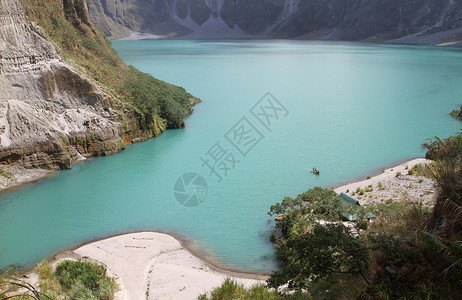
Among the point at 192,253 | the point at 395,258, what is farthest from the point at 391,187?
the point at 395,258

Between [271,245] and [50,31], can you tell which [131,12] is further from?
[271,245]

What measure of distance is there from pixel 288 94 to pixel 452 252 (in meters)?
40.9

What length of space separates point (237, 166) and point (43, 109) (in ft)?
43.9

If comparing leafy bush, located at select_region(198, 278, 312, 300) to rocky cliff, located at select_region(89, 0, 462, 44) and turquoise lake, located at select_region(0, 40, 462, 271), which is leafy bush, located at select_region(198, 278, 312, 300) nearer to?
turquoise lake, located at select_region(0, 40, 462, 271)

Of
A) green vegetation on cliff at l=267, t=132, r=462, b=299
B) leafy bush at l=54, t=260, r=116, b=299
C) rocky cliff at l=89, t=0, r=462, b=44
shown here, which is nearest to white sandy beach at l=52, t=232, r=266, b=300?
leafy bush at l=54, t=260, r=116, b=299

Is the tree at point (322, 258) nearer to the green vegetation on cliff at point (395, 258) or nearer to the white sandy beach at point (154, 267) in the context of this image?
the green vegetation on cliff at point (395, 258)

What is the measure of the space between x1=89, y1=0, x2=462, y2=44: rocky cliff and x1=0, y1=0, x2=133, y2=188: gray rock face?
11520cm

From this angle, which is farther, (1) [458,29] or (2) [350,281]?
(1) [458,29]

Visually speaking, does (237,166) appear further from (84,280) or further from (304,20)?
(304,20)

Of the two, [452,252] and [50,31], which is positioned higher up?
[50,31]

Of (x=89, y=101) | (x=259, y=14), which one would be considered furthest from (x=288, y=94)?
(x=259, y=14)

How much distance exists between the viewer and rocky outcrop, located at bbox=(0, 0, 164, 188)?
23500 millimetres

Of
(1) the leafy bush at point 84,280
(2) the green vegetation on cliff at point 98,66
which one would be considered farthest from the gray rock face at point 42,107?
(1) the leafy bush at point 84,280

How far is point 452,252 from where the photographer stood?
856 cm
